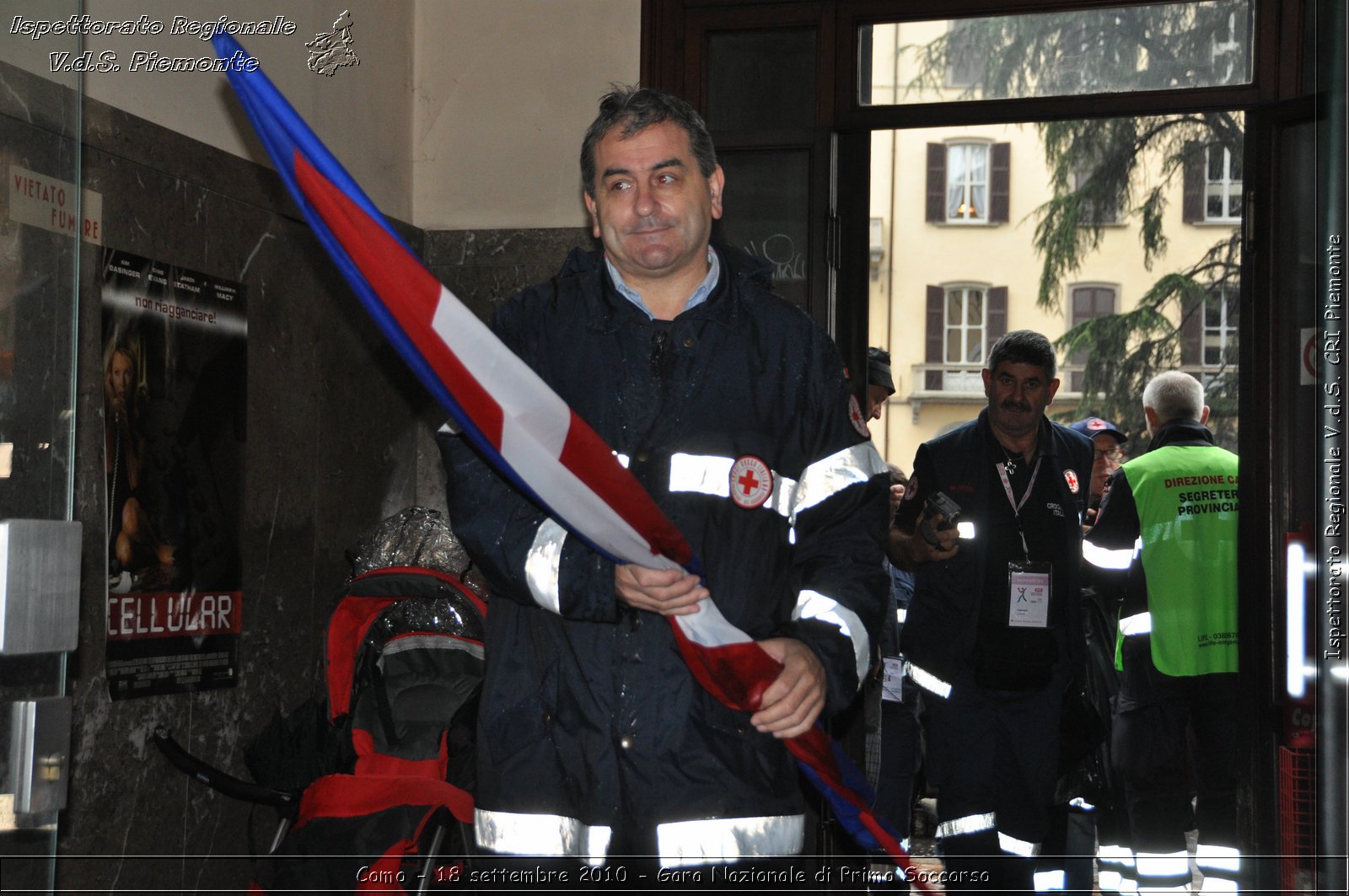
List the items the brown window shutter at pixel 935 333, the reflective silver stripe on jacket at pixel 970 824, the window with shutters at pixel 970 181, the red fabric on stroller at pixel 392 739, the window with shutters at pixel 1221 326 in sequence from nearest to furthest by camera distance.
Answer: the red fabric on stroller at pixel 392 739 → the reflective silver stripe on jacket at pixel 970 824 → the window with shutters at pixel 1221 326 → the window with shutters at pixel 970 181 → the brown window shutter at pixel 935 333

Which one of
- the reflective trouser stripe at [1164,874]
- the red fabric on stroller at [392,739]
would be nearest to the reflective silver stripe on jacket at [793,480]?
the red fabric on stroller at [392,739]

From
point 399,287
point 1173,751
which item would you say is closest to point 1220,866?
point 1173,751

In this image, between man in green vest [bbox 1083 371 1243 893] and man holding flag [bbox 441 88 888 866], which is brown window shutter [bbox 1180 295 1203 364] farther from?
man holding flag [bbox 441 88 888 866]

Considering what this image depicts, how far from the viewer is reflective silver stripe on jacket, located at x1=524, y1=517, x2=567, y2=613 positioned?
7.82ft

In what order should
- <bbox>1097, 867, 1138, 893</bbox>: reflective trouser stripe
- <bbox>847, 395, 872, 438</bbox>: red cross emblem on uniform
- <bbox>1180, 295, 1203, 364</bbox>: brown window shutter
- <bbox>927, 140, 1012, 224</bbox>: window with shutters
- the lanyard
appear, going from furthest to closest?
<bbox>927, 140, 1012, 224</bbox>: window with shutters
<bbox>1180, 295, 1203, 364</bbox>: brown window shutter
<bbox>1097, 867, 1138, 893</bbox>: reflective trouser stripe
the lanyard
<bbox>847, 395, 872, 438</bbox>: red cross emblem on uniform

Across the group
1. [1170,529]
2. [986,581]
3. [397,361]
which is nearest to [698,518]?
[986,581]

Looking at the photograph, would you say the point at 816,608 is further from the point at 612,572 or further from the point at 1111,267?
the point at 1111,267

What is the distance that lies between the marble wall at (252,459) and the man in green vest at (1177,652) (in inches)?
114

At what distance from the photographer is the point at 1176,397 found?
21.6 feet

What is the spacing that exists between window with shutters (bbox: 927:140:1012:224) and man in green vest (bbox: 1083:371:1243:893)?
33744 millimetres

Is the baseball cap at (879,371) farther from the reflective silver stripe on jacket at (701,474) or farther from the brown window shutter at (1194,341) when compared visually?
the brown window shutter at (1194,341)

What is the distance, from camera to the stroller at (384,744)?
163 inches

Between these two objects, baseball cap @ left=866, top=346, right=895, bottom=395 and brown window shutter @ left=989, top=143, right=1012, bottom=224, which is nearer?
baseball cap @ left=866, top=346, right=895, bottom=395

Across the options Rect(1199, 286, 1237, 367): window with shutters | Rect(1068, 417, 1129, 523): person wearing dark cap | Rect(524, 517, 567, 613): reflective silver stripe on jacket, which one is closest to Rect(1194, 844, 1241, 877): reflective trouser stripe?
Rect(1068, 417, 1129, 523): person wearing dark cap
